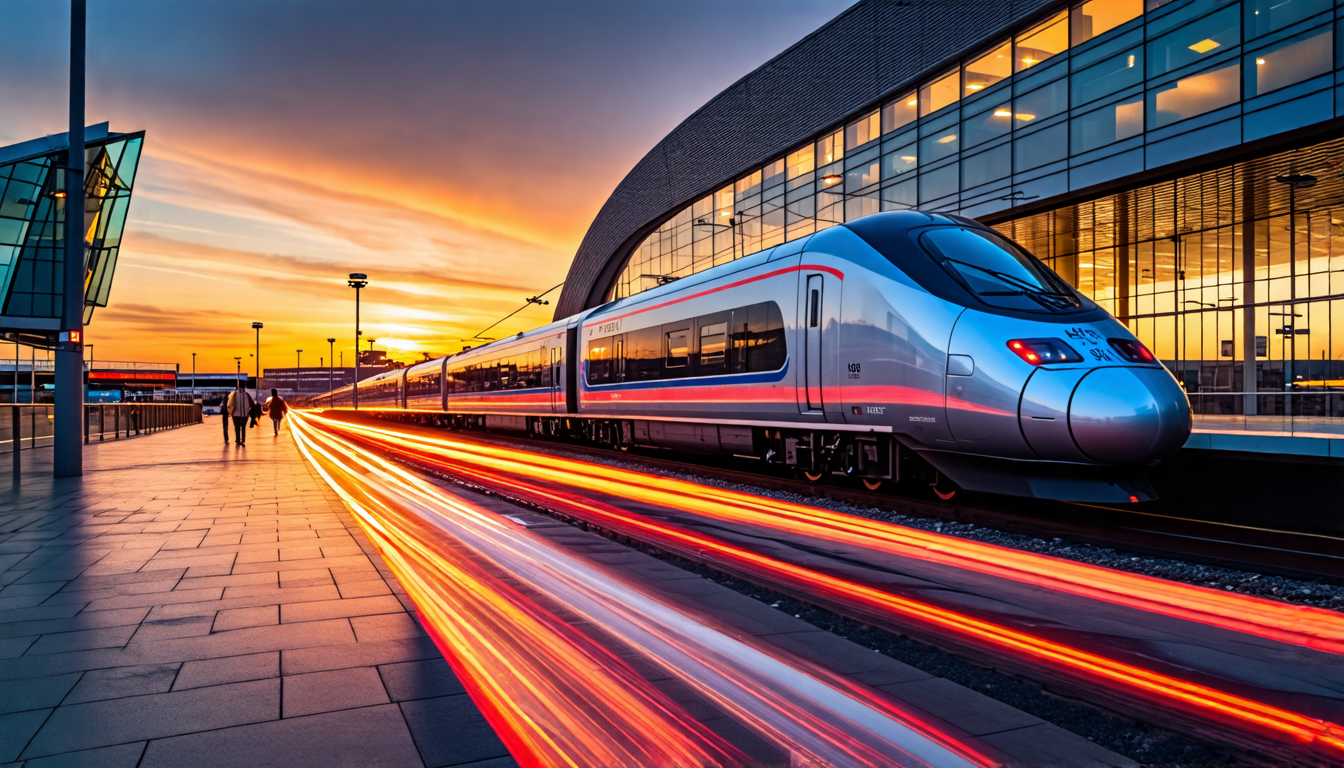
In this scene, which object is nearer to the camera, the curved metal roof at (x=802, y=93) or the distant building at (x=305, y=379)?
the curved metal roof at (x=802, y=93)

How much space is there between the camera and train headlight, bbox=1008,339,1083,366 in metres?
7.91

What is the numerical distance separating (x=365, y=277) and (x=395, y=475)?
37095 millimetres

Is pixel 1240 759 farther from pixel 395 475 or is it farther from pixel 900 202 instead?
pixel 900 202

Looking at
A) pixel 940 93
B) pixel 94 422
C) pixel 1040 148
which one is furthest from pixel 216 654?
pixel 940 93

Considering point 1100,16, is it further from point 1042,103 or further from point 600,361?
point 600,361

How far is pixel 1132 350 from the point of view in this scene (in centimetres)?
821

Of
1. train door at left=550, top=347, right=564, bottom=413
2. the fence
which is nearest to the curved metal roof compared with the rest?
train door at left=550, top=347, right=564, bottom=413

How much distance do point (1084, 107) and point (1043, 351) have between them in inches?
689

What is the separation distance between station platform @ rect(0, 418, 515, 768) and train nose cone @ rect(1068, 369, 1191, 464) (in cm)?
584

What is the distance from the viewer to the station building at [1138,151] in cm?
1867

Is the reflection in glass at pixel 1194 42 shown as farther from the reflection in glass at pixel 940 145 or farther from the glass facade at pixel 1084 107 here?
the reflection in glass at pixel 940 145

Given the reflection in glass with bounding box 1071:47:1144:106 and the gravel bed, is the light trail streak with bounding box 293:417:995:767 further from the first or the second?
the reflection in glass with bounding box 1071:47:1144:106

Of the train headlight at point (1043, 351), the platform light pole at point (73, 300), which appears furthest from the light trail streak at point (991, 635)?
the platform light pole at point (73, 300)

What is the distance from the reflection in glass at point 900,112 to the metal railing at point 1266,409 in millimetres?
12807
